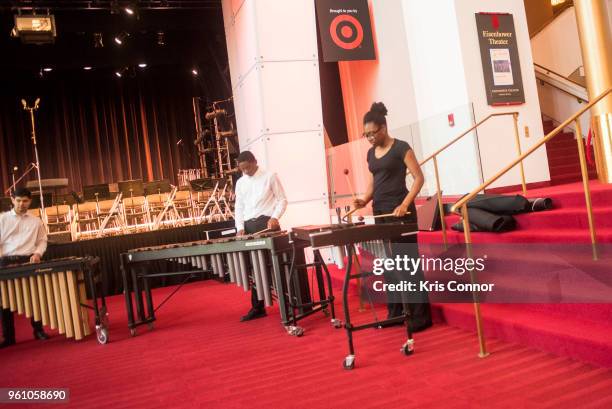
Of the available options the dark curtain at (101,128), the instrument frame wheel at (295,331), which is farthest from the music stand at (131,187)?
the instrument frame wheel at (295,331)

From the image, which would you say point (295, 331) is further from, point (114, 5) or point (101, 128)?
point (101, 128)

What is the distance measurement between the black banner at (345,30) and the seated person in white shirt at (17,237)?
464 cm

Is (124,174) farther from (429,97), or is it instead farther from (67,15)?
(429,97)

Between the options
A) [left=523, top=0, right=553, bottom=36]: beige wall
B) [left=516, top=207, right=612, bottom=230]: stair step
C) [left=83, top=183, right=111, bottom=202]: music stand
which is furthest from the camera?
[left=83, top=183, right=111, bottom=202]: music stand

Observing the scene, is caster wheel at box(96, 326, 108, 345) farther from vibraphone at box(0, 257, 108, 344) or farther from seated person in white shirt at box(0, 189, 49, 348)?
seated person in white shirt at box(0, 189, 49, 348)

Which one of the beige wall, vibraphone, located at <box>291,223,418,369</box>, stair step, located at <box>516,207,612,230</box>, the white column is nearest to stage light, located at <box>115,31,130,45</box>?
the white column

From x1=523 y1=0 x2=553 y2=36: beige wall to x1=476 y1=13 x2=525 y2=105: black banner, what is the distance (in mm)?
3223

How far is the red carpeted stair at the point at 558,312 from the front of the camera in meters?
2.85

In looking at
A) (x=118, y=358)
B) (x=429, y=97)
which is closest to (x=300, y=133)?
(x=429, y=97)

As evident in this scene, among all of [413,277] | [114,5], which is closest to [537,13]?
[114,5]

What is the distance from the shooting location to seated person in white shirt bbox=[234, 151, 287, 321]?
495 cm

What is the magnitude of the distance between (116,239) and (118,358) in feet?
15.6

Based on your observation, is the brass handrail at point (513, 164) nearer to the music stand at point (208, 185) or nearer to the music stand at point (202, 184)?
the music stand at point (208, 185)

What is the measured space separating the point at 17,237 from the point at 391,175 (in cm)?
383
